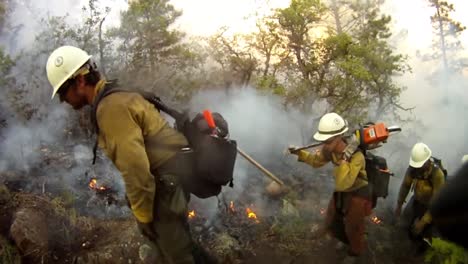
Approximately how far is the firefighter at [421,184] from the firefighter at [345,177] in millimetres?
1061

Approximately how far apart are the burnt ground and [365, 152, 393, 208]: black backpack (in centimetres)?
124

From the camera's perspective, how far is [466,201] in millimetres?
1117

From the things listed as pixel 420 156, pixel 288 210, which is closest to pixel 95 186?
pixel 288 210

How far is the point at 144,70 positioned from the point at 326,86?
12.6 ft

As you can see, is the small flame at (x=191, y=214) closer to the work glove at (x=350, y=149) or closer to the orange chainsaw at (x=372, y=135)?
the work glove at (x=350, y=149)

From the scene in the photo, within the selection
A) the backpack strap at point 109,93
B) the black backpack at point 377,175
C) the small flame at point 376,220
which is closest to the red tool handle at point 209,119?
the backpack strap at point 109,93

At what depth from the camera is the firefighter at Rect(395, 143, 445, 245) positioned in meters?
5.48

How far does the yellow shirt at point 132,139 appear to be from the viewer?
3.11m

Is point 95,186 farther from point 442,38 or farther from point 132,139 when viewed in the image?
point 442,38

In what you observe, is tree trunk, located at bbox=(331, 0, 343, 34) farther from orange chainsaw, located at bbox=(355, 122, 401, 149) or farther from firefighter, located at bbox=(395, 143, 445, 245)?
orange chainsaw, located at bbox=(355, 122, 401, 149)

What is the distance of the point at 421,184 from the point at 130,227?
409cm

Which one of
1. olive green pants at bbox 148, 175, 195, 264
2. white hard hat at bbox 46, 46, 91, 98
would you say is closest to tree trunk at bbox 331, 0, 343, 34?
olive green pants at bbox 148, 175, 195, 264

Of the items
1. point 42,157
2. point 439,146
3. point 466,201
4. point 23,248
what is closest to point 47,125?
point 42,157

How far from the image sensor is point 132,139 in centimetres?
312
